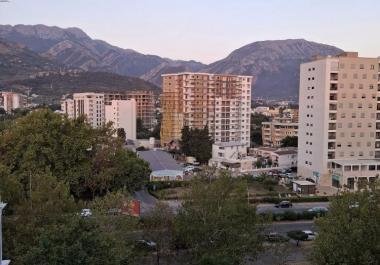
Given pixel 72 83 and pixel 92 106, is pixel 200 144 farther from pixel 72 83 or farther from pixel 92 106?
pixel 72 83

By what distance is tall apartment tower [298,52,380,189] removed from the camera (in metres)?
32.1

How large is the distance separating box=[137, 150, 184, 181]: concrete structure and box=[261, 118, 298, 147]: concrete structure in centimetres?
1847

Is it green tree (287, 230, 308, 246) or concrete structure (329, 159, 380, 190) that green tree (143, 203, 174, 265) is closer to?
green tree (287, 230, 308, 246)

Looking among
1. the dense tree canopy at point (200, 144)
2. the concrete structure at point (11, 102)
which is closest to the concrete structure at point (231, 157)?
the dense tree canopy at point (200, 144)

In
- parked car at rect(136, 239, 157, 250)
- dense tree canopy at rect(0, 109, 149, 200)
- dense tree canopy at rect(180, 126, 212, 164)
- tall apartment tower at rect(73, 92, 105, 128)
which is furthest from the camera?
tall apartment tower at rect(73, 92, 105, 128)

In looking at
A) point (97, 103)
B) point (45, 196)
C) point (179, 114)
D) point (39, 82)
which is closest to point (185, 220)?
point (45, 196)

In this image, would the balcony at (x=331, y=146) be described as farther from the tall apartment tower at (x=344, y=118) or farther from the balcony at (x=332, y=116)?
the balcony at (x=332, y=116)

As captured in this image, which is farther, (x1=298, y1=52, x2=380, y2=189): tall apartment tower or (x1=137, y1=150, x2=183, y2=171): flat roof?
(x1=137, y1=150, x2=183, y2=171): flat roof

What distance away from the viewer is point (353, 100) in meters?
32.7

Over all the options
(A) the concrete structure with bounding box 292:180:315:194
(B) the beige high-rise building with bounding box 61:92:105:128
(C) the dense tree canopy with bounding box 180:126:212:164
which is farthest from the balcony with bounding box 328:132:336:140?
(B) the beige high-rise building with bounding box 61:92:105:128

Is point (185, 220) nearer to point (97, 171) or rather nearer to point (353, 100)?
point (97, 171)

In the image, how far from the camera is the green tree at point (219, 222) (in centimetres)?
1223

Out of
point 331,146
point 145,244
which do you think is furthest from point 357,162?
point 145,244

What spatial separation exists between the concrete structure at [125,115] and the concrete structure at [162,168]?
13409mm
